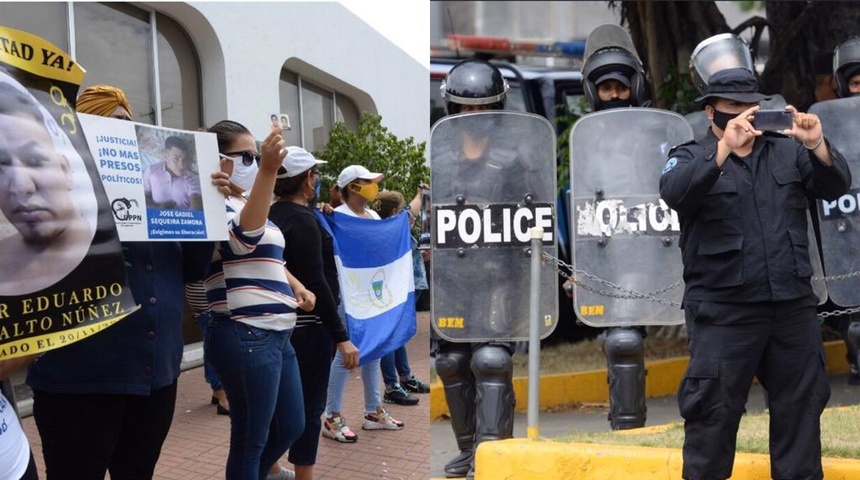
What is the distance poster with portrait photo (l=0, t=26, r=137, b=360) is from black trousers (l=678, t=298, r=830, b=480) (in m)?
1.80

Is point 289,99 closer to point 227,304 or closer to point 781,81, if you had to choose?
point 227,304

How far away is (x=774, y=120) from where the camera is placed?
296cm

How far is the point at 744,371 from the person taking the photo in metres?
3.08

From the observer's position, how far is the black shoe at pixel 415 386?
13.9ft

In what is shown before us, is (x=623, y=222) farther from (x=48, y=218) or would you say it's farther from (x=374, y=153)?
(x=48, y=218)

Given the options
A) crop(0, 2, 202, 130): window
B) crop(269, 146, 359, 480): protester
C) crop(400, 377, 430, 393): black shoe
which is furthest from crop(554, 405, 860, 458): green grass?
crop(0, 2, 202, 130): window

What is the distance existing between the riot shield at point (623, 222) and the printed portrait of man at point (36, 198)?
261 centimetres

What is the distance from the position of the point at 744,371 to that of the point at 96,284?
2005 millimetres

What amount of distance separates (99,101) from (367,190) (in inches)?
50.4

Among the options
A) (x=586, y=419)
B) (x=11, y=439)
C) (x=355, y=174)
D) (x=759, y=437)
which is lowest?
(x=586, y=419)

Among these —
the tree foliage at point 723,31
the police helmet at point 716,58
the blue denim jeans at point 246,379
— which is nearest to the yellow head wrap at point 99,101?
the blue denim jeans at point 246,379

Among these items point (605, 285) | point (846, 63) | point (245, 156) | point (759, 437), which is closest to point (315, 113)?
point (245, 156)

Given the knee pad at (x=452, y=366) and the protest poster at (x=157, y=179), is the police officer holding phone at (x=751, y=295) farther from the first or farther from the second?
the protest poster at (x=157, y=179)

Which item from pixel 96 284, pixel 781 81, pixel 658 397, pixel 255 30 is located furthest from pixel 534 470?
pixel 781 81
